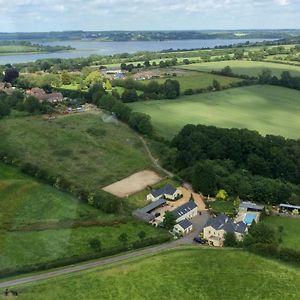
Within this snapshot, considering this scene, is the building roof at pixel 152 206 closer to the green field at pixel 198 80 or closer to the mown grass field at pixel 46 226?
the mown grass field at pixel 46 226

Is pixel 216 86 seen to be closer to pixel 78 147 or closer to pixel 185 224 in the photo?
pixel 78 147

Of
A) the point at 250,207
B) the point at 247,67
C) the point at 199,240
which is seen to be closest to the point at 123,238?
the point at 199,240

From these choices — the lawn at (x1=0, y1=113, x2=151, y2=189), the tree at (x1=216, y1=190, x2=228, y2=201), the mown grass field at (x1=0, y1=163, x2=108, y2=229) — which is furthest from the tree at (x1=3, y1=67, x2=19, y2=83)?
the tree at (x1=216, y1=190, x2=228, y2=201)

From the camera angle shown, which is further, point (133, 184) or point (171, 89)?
point (171, 89)

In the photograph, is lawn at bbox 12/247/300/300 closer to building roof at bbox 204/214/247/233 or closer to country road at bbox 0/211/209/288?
country road at bbox 0/211/209/288

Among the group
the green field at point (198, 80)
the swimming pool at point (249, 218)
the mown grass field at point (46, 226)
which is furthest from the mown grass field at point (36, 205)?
the green field at point (198, 80)

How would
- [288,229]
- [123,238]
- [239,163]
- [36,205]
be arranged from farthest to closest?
[239,163] → [36,205] → [288,229] → [123,238]
